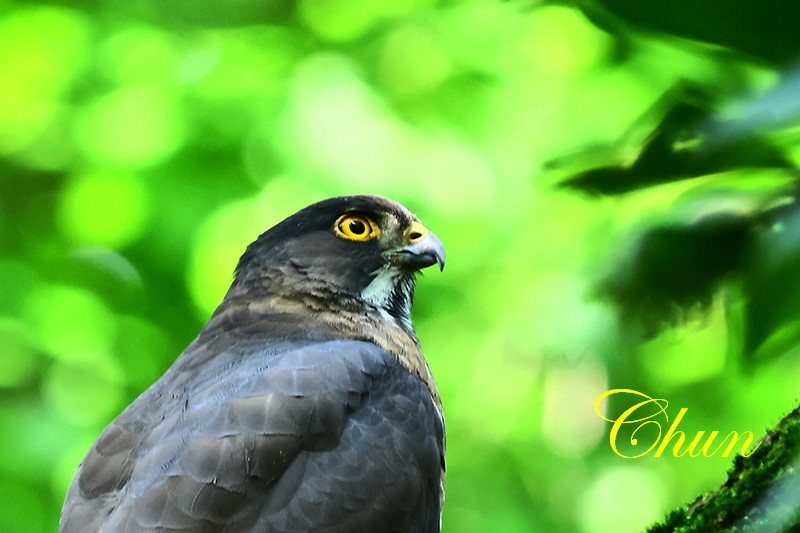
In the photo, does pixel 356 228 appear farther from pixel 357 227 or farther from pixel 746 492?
pixel 746 492

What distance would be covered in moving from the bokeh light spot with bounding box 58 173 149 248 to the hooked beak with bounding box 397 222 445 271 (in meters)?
2.28

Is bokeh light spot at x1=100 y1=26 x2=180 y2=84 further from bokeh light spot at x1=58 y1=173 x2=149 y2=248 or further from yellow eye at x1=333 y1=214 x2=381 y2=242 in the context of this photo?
yellow eye at x1=333 y1=214 x2=381 y2=242

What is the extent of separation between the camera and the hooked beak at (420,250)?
418cm

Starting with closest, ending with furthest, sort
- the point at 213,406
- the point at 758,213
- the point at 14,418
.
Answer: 1. the point at 758,213
2. the point at 213,406
3. the point at 14,418

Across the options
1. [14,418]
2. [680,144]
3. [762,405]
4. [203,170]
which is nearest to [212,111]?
[203,170]

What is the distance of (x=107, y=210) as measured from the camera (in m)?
5.93

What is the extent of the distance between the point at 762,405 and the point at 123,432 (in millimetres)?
3545

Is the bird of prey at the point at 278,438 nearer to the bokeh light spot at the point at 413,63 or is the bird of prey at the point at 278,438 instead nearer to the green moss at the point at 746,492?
the green moss at the point at 746,492

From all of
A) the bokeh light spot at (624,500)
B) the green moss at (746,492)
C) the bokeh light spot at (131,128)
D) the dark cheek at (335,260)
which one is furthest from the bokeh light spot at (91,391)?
the green moss at (746,492)

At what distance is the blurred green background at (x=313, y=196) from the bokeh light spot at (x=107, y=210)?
0.01m

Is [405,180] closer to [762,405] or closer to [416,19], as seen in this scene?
[416,19]

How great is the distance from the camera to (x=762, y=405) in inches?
202

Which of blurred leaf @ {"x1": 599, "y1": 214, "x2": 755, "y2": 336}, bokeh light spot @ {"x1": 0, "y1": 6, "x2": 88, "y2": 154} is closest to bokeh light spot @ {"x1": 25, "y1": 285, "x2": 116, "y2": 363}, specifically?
bokeh light spot @ {"x1": 0, "y1": 6, "x2": 88, "y2": 154}

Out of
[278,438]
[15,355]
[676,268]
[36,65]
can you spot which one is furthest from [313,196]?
[676,268]
